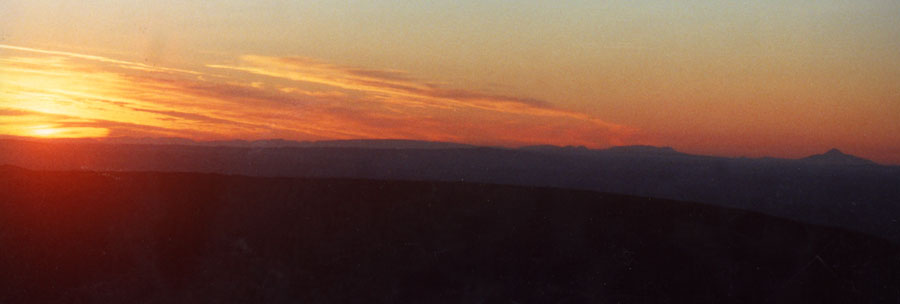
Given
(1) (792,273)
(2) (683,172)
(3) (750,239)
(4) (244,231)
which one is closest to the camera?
(1) (792,273)

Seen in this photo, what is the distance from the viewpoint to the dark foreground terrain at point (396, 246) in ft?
118

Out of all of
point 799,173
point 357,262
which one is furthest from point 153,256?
point 799,173

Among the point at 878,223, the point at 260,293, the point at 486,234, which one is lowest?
the point at 260,293

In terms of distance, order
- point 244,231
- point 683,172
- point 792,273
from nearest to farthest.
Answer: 1. point 792,273
2. point 244,231
3. point 683,172

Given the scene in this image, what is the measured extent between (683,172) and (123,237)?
32580mm

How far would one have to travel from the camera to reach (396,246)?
133 feet

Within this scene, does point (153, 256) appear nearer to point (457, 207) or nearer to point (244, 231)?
point (244, 231)

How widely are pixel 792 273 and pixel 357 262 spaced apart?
70.5ft

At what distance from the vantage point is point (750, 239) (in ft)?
128

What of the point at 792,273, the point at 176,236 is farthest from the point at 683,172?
the point at 176,236

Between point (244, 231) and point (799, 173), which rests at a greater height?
point (799, 173)

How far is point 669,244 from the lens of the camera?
38969mm

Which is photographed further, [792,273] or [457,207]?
[457,207]

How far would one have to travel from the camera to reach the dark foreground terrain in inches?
1421
